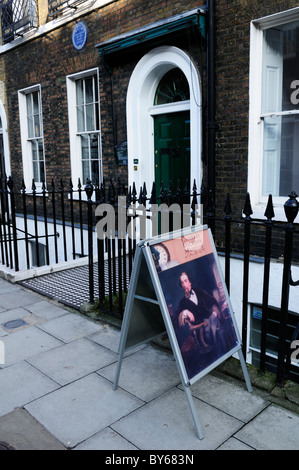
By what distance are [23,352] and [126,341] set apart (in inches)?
49.4

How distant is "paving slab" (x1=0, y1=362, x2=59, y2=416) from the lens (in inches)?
112

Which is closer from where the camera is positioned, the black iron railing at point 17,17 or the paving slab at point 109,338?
the paving slab at point 109,338

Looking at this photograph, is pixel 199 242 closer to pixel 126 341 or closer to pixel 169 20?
pixel 126 341

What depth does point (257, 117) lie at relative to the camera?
556cm

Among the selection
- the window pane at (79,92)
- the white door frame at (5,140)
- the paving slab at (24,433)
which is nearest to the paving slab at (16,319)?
the paving slab at (24,433)

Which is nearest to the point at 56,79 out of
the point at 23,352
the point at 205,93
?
the point at 205,93

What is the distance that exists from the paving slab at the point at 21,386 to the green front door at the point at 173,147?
4.21 m

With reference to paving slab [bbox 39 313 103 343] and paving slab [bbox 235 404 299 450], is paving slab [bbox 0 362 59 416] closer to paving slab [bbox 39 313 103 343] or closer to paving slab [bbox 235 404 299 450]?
paving slab [bbox 39 313 103 343]

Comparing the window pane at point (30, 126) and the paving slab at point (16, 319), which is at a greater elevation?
the window pane at point (30, 126)

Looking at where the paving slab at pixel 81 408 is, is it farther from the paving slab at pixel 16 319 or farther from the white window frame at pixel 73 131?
the white window frame at pixel 73 131

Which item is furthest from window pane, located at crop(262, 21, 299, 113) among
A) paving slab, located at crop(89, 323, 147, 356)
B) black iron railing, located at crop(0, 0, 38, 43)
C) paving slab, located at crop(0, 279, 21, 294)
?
black iron railing, located at crop(0, 0, 38, 43)

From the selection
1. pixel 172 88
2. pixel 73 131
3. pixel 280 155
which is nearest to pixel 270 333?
pixel 280 155

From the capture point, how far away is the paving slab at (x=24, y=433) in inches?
93.9

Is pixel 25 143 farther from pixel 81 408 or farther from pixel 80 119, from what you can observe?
pixel 81 408
